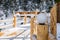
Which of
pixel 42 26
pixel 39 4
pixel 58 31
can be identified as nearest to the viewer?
pixel 58 31

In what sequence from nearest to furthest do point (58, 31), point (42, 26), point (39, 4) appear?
point (58, 31), point (42, 26), point (39, 4)

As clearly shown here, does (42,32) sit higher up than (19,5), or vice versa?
(19,5)

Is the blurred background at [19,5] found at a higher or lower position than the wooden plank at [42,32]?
higher

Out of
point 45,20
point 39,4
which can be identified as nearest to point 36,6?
point 39,4

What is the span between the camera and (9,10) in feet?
34.2

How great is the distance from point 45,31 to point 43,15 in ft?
0.31

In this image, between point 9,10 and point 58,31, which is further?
point 9,10

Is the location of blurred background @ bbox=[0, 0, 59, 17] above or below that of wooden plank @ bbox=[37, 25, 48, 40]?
above

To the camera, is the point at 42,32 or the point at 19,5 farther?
the point at 19,5

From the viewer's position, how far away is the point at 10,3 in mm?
10250

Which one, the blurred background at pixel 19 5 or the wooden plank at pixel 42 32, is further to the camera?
the blurred background at pixel 19 5

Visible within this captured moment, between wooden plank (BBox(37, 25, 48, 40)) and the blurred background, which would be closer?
wooden plank (BBox(37, 25, 48, 40))

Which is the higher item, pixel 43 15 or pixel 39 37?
pixel 43 15

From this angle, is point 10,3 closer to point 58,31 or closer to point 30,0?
point 30,0
